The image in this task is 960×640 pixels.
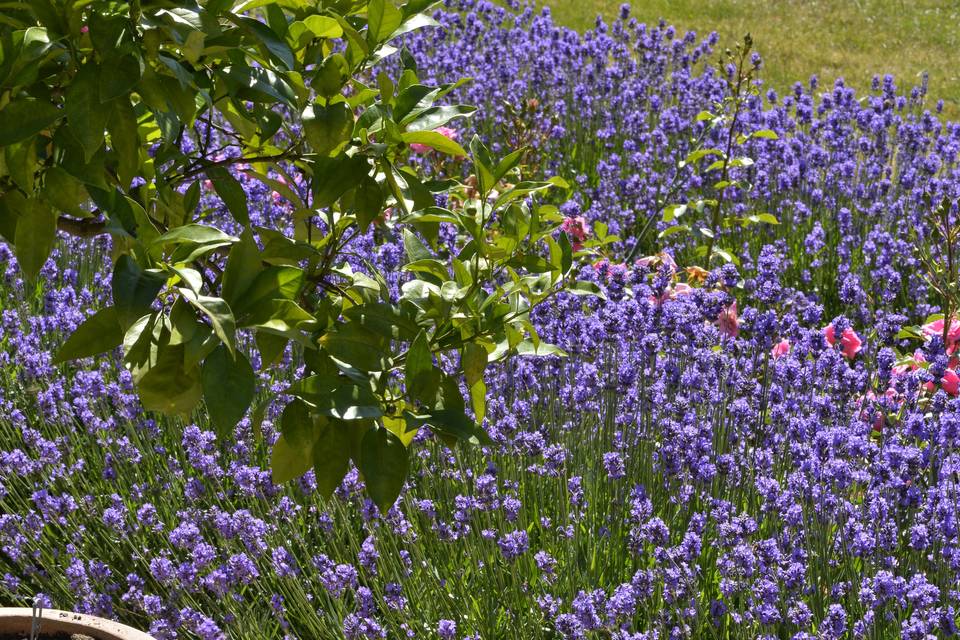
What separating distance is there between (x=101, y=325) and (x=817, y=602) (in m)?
2.10

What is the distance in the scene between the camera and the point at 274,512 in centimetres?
314

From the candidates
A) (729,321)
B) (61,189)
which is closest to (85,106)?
(61,189)

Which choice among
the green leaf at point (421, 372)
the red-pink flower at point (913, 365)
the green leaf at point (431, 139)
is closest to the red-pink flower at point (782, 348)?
the red-pink flower at point (913, 365)

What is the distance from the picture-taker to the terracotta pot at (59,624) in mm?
2506

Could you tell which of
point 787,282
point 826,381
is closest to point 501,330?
point 826,381

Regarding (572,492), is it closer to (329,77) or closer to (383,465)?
(383,465)

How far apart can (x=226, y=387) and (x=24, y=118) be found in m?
0.45

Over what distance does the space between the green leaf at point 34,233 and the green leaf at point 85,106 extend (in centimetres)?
21

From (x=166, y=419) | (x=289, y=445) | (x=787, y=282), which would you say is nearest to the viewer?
(x=289, y=445)

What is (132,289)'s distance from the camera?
1217 mm

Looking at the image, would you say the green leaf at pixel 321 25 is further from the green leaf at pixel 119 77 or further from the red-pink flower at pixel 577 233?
the red-pink flower at pixel 577 233

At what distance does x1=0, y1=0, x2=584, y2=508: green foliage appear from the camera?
131cm

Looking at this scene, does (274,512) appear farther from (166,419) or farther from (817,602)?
(817,602)

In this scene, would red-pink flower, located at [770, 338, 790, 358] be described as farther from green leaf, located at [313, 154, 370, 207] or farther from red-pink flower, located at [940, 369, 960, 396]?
green leaf, located at [313, 154, 370, 207]
